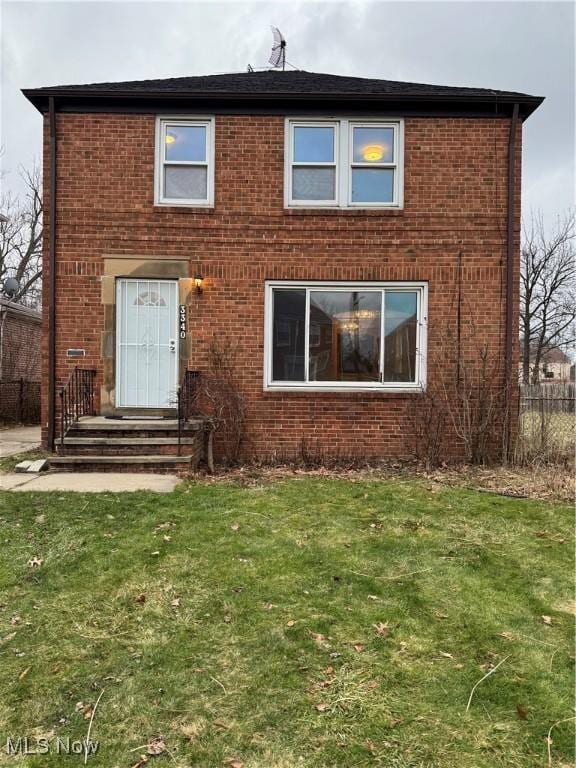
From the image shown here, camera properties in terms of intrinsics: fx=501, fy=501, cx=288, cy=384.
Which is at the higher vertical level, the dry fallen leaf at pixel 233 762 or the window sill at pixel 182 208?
the window sill at pixel 182 208

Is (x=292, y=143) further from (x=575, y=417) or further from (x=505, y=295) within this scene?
(x=575, y=417)

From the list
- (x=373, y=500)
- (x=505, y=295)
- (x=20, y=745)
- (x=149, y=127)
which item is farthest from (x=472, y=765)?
(x=149, y=127)

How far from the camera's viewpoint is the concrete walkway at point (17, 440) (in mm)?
8898

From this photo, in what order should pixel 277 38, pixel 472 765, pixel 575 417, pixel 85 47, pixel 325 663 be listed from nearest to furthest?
1. pixel 472 765
2. pixel 325 663
3. pixel 575 417
4. pixel 277 38
5. pixel 85 47

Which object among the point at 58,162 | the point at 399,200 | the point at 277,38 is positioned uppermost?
the point at 277,38

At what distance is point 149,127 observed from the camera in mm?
8414

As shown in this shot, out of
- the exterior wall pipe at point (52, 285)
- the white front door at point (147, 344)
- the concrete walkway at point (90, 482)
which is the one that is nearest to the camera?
the concrete walkway at point (90, 482)

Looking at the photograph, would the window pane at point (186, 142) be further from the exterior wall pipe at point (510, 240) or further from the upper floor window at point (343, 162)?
the exterior wall pipe at point (510, 240)

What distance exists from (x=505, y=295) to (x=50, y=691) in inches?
322

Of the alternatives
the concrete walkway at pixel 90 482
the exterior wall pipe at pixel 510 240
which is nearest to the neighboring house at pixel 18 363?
the concrete walkway at pixel 90 482

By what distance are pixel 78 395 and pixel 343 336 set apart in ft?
14.8

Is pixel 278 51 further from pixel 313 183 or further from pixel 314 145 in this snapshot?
pixel 313 183

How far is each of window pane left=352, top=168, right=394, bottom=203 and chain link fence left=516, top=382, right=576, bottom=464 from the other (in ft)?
13.0

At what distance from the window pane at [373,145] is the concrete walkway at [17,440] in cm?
773
